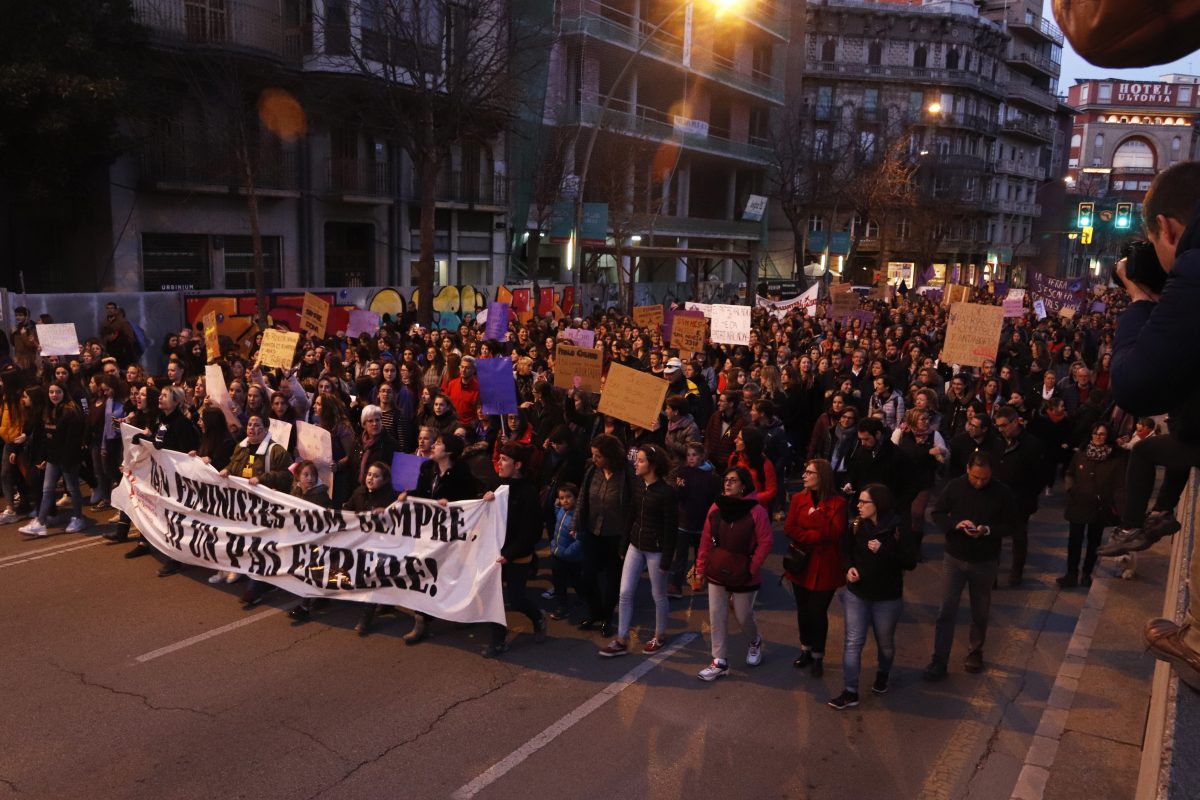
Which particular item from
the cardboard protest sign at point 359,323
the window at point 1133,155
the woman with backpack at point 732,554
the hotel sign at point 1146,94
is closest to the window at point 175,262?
the cardboard protest sign at point 359,323

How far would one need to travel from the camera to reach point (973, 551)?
6805mm

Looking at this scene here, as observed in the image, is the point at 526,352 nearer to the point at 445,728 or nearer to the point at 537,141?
the point at 445,728

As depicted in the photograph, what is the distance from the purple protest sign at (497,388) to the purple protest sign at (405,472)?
1980mm

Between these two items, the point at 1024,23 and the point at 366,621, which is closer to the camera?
the point at 366,621

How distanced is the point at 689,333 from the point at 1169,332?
12.9 m

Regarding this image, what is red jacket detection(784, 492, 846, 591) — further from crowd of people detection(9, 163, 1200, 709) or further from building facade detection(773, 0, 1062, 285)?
building facade detection(773, 0, 1062, 285)

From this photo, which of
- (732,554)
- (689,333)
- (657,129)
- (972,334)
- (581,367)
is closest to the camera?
(732,554)

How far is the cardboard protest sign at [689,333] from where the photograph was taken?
589 inches

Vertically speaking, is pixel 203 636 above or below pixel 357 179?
below

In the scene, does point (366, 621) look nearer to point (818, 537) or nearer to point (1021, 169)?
point (818, 537)

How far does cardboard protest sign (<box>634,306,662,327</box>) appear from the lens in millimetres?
18172

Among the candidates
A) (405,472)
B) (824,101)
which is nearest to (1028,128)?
(824,101)

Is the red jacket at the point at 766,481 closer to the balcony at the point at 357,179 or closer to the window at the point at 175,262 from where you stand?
the window at the point at 175,262

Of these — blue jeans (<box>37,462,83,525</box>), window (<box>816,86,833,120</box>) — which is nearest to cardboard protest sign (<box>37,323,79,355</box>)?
blue jeans (<box>37,462,83,525</box>)
